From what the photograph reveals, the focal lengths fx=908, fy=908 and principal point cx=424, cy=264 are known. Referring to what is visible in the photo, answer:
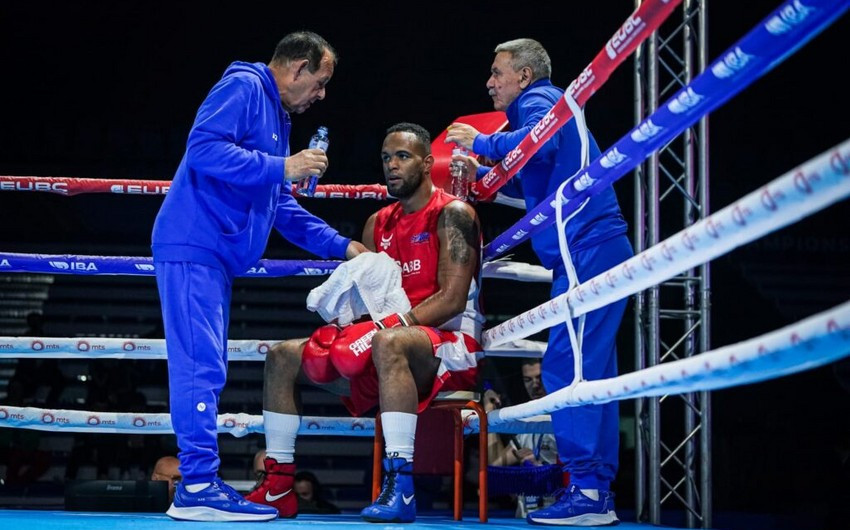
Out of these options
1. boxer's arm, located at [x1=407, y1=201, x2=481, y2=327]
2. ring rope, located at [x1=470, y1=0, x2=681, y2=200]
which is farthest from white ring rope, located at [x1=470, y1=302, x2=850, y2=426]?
boxer's arm, located at [x1=407, y1=201, x2=481, y2=327]

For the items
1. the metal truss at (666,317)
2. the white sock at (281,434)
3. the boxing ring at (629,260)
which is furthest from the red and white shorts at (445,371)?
the metal truss at (666,317)

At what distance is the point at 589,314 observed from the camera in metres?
2.95

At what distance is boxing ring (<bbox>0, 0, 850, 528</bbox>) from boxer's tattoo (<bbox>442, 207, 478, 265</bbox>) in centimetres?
13

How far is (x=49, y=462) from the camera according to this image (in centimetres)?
749

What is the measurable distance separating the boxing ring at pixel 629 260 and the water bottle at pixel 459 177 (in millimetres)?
121

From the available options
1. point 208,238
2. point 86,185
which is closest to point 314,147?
point 208,238

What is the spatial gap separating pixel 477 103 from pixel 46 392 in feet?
16.2

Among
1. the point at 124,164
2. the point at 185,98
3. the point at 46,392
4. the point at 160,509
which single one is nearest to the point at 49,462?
the point at 46,392

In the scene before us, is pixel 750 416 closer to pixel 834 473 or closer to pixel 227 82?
pixel 834 473

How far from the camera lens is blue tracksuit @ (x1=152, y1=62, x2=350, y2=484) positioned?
2590 millimetres

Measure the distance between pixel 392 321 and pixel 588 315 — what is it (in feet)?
2.09

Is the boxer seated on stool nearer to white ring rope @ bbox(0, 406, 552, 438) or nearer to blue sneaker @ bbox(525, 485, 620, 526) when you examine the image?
white ring rope @ bbox(0, 406, 552, 438)

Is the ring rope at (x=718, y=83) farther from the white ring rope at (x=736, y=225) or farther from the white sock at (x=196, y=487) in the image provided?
the white sock at (x=196, y=487)

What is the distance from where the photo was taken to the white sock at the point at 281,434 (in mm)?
2912
